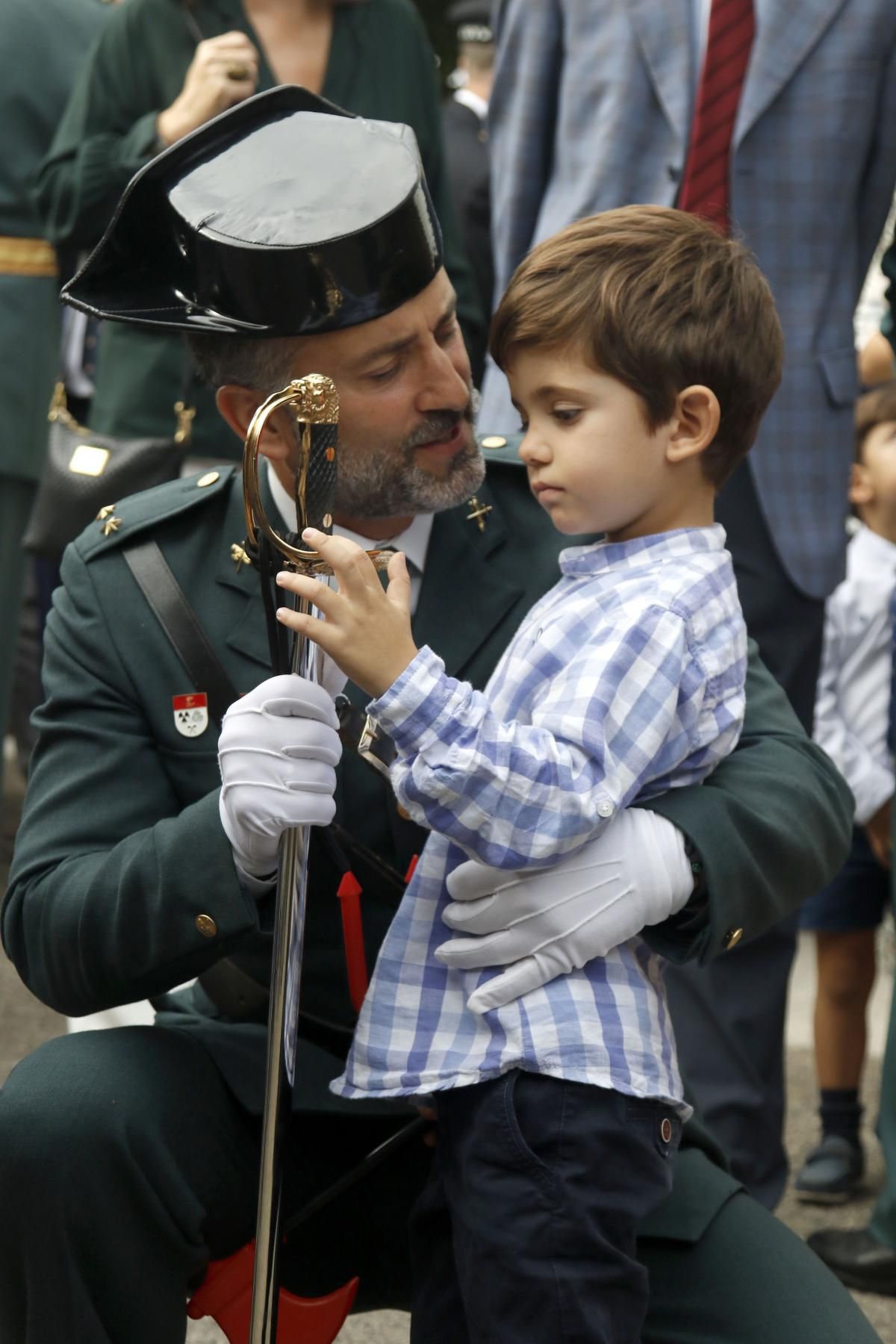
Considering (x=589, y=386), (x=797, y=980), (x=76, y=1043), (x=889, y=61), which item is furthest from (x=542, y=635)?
(x=797, y=980)

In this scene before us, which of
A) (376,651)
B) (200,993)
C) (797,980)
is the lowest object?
(797,980)

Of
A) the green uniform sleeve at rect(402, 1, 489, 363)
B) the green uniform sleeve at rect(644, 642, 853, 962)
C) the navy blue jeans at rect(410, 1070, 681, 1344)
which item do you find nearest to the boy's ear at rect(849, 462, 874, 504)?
the green uniform sleeve at rect(402, 1, 489, 363)

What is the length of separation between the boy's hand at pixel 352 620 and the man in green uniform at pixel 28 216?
2.41m

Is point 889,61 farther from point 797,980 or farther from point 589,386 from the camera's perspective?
point 797,980

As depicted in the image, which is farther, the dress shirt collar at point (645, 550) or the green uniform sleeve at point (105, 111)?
the green uniform sleeve at point (105, 111)

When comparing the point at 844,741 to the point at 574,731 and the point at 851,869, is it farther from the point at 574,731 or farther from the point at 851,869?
the point at 574,731

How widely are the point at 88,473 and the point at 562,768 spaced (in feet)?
6.13

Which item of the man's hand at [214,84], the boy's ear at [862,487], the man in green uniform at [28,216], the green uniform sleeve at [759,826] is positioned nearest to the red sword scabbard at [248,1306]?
the green uniform sleeve at [759,826]

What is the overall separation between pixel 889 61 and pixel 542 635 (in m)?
1.54

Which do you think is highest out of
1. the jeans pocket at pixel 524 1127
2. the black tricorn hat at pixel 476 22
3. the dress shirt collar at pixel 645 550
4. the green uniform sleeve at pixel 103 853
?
the dress shirt collar at pixel 645 550

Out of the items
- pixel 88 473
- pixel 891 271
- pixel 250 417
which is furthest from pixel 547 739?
pixel 88 473

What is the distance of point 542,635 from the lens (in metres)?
1.85

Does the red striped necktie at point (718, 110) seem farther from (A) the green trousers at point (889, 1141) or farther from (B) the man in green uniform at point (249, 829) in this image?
(A) the green trousers at point (889, 1141)

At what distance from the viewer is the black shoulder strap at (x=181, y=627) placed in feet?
6.81
